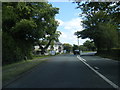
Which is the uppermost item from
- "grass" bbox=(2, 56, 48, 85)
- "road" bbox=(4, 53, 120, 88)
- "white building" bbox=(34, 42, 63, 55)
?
"white building" bbox=(34, 42, 63, 55)

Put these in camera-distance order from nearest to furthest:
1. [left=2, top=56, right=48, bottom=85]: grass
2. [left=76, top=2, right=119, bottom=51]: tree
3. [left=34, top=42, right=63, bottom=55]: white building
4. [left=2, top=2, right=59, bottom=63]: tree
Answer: [left=2, top=56, right=48, bottom=85]: grass
[left=2, top=2, right=59, bottom=63]: tree
[left=76, top=2, right=119, bottom=51]: tree
[left=34, top=42, right=63, bottom=55]: white building

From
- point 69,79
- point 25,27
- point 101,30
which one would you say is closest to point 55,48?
point 101,30

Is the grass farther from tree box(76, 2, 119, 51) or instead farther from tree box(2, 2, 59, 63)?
tree box(76, 2, 119, 51)

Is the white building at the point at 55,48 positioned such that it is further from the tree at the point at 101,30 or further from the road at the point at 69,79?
the road at the point at 69,79

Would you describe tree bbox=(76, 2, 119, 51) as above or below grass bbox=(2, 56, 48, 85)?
above

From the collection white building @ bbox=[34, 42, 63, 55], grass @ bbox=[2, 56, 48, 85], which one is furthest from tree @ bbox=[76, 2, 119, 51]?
white building @ bbox=[34, 42, 63, 55]

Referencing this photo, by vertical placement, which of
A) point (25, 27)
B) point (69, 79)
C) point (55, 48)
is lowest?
point (69, 79)

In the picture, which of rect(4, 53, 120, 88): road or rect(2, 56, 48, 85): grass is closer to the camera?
rect(4, 53, 120, 88): road

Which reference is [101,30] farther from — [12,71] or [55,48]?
[55,48]

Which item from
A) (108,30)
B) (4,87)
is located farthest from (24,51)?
(108,30)

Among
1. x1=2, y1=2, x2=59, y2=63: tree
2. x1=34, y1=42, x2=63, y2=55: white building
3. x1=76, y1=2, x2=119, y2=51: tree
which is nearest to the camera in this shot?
x1=2, y1=2, x2=59, y2=63: tree

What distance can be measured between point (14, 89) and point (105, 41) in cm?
4048

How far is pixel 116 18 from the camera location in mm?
18438

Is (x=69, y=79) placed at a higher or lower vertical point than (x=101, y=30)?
lower
